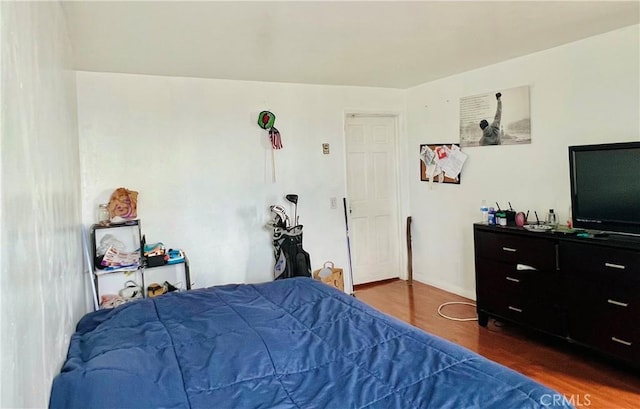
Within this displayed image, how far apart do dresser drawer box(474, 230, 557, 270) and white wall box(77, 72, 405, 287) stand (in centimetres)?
162

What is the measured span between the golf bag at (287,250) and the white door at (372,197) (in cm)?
100

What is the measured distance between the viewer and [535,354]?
3.14 meters

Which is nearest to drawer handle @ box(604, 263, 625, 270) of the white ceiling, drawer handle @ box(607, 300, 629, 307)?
drawer handle @ box(607, 300, 629, 307)

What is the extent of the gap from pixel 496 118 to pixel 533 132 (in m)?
0.41

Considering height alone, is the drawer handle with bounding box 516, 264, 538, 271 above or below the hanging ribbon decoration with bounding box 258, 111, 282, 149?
below

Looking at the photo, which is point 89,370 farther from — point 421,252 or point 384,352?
point 421,252

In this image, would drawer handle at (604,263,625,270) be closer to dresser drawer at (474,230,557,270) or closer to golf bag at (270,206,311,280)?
dresser drawer at (474,230,557,270)

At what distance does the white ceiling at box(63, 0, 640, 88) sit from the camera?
96.2 inches

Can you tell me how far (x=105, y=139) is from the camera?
3680mm

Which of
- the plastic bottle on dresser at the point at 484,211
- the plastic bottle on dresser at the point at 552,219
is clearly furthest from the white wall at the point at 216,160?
the plastic bottle on dresser at the point at 552,219

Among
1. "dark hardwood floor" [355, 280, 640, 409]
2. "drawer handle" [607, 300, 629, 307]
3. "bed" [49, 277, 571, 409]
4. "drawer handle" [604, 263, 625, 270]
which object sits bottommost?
"dark hardwood floor" [355, 280, 640, 409]

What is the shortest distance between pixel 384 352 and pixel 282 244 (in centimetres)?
245

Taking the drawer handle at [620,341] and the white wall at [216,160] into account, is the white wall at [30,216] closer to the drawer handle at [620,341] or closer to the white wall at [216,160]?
the white wall at [216,160]

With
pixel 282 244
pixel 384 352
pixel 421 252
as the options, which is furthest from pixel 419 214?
pixel 384 352
